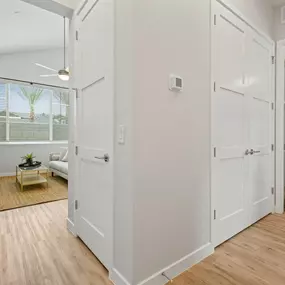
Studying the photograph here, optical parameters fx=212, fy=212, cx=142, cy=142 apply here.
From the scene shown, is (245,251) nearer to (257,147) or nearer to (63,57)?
(257,147)

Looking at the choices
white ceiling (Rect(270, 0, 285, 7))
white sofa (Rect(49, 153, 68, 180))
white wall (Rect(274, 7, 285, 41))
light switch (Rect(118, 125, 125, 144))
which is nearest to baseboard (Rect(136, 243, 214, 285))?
light switch (Rect(118, 125, 125, 144))

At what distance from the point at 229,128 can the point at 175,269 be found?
1483mm

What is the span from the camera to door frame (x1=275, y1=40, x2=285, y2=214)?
10.00 feet

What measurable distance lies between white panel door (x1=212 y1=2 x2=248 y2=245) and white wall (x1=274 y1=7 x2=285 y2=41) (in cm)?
97

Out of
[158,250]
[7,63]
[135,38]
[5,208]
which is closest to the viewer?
[135,38]

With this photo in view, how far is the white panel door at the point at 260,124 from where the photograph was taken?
2.66 metres

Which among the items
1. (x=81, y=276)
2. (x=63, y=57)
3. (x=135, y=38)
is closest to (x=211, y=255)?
(x=81, y=276)

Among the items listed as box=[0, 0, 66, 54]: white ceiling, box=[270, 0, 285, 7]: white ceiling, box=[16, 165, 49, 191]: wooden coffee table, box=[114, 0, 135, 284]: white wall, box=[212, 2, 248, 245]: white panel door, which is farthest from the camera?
box=[16, 165, 49, 191]: wooden coffee table

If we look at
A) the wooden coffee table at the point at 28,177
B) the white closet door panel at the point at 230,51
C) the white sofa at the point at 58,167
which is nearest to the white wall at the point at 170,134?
the white closet door panel at the point at 230,51

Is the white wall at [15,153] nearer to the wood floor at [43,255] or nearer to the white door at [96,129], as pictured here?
the wood floor at [43,255]

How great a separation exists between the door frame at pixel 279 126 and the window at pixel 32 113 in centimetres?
610

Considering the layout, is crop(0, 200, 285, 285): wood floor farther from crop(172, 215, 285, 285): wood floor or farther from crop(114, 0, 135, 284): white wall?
crop(114, 0, 135, 284): white wall

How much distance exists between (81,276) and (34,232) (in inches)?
44.4

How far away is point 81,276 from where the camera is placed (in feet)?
5.60
